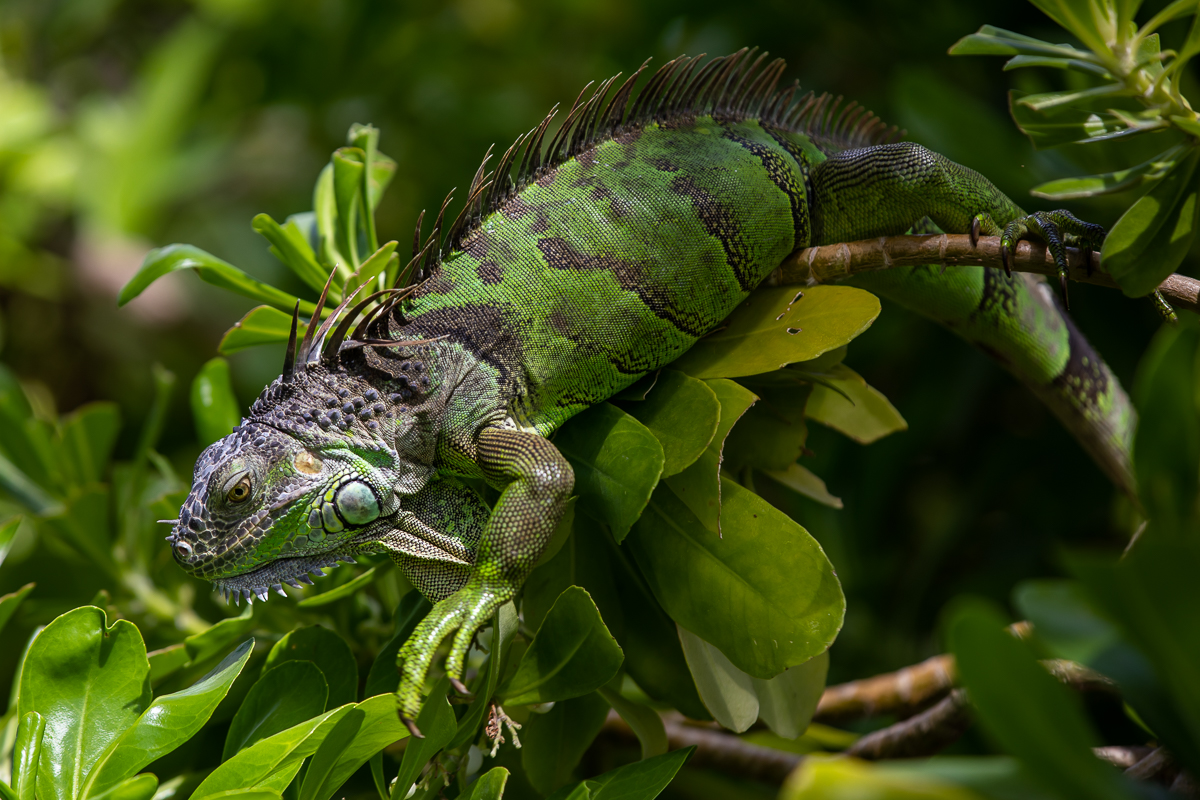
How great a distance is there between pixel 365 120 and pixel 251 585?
4.13m

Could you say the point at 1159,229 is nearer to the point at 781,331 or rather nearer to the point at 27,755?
the point at 781,331

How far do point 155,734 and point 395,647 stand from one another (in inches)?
20.1

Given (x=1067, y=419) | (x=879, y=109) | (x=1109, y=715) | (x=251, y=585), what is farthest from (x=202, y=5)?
(x=1109, y=715)

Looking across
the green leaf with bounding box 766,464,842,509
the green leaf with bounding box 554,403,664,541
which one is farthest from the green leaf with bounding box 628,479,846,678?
the green leaf with bounding box 766,464,842,509

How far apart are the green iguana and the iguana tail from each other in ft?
0.04

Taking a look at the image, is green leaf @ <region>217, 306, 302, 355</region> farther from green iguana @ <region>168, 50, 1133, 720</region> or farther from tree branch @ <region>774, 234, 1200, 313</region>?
tree branch @ <region>774, 234, 1200, 313</region>

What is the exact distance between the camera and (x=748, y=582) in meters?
1.60

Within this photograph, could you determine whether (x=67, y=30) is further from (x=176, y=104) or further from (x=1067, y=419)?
(x=1067, y=419)

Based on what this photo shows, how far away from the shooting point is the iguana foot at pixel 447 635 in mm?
1511

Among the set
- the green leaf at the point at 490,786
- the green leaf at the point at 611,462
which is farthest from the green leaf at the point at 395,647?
the green leaf at the point at 611,462

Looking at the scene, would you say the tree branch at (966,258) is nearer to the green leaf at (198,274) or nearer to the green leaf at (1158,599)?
the green leaf at (1158,599)

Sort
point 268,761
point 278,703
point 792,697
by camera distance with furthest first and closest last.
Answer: point 792,697, point 278,703, point 268,761

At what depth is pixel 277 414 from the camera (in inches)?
71.8

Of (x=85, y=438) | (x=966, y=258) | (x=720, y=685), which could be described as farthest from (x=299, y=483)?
(x=966, y=258)
